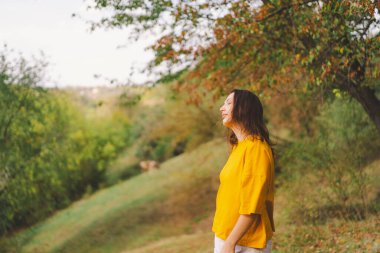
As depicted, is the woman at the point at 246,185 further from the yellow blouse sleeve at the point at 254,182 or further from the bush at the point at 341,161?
the bush at the point at 341,161

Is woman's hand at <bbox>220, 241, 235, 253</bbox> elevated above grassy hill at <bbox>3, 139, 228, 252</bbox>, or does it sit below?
above

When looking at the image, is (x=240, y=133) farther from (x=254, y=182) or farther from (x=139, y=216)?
(x=139, y=216)

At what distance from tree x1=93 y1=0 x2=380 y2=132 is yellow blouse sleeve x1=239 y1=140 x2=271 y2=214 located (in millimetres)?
4456

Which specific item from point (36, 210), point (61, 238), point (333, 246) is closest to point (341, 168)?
point (333, 246)

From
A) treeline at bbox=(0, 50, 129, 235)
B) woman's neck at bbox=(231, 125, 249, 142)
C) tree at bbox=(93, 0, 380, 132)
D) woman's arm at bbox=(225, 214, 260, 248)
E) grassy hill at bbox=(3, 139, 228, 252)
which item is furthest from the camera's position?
grassy hill at bbox=(3, 139, 228, 252)

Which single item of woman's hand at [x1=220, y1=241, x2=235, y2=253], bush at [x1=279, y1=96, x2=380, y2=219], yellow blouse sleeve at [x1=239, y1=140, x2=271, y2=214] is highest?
yellow blouse sleeve at [x1=239, y1=140, x2=271, y2=214]

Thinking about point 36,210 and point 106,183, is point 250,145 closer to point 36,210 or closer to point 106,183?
point 36,210

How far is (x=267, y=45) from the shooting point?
986 cm

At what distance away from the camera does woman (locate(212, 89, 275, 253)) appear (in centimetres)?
310

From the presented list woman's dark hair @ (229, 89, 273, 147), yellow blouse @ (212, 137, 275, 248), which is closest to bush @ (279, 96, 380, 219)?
woman's dark hair @ (229, 89, 273, 147)

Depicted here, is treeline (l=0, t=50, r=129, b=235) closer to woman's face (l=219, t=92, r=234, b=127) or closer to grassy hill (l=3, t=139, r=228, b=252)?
grassy hill (l=3, t=139, r=228, b=252)

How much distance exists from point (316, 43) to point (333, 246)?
405 centimetres

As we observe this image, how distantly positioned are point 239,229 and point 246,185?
31 centimetres

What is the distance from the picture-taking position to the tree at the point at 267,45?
786 centimetres
